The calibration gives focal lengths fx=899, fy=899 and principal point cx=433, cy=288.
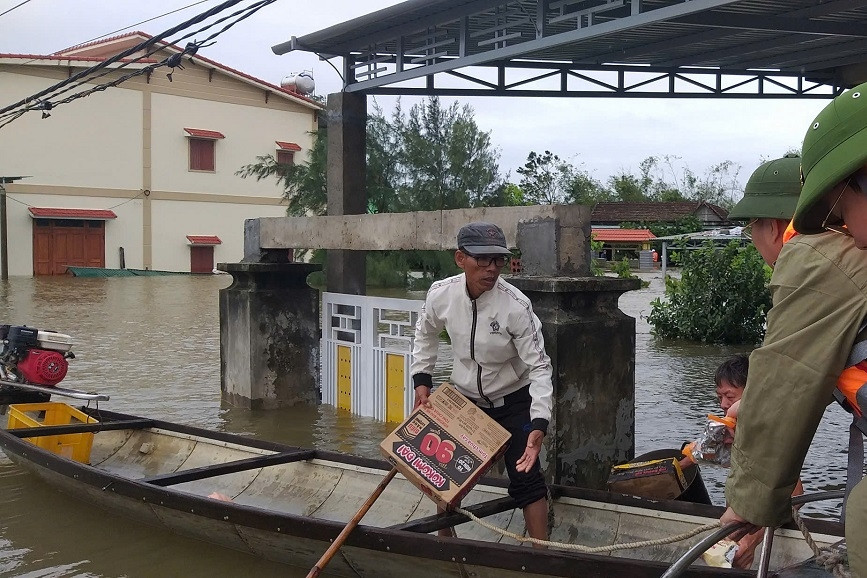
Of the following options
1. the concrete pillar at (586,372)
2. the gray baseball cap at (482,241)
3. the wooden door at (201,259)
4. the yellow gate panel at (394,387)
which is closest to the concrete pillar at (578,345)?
the concrete pillar at (586,372)

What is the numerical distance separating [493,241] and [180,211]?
31.4 m

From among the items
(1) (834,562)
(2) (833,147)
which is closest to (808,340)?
(2) (833,147)

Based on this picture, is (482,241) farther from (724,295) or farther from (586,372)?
(724,295)

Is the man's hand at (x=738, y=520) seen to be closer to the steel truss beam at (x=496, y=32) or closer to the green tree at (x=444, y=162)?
the steel truss beam at (x=496, y=32)

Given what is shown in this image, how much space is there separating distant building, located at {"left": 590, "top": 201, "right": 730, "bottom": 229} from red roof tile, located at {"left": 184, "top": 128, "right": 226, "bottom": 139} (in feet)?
82.6

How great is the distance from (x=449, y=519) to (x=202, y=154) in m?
31.7

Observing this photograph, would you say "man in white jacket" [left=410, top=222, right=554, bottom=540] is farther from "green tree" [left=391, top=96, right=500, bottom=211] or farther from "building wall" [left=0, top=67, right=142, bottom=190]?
"building wall" [left=0, top=67, right=142, bottom=190]

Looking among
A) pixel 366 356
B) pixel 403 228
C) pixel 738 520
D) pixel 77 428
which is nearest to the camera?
pixel 738 520

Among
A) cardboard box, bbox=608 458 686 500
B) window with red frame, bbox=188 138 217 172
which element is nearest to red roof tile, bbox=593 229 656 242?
window with red frame, bbox=188 138 217 172

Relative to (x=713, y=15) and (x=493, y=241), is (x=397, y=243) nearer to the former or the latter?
(x=493, y=241)

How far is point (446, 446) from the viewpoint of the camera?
174 inches

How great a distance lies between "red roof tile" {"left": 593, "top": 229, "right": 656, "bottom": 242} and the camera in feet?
151

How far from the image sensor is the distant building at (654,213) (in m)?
52.5

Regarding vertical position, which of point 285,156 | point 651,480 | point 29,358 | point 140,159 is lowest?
point 651,480
